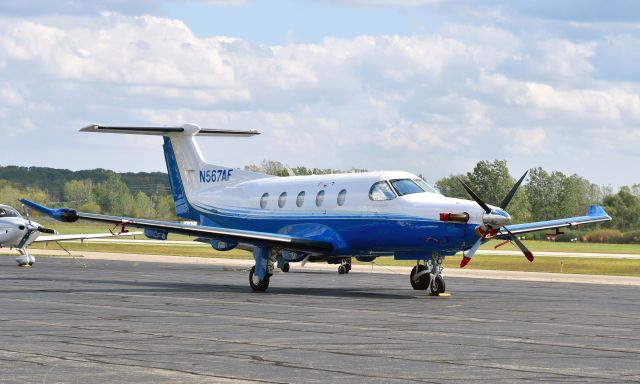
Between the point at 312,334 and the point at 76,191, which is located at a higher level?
the point at 76,191

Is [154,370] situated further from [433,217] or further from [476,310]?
[433,217]

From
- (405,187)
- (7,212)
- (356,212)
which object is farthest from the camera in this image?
(7,212)

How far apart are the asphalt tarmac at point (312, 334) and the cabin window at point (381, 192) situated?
105 inches

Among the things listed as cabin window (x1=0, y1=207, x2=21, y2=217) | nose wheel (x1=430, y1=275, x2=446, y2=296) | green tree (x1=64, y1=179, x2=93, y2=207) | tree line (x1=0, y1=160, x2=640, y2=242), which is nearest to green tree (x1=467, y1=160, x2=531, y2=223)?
tree line (x1=0, y1=160, x2=640, y2=242)

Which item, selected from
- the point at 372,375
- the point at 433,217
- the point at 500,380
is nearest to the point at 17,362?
the point at 372,375

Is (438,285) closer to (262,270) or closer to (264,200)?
(262,270)

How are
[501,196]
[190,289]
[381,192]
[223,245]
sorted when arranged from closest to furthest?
[381,192] → [190,289] → [223,245] → [501,196]

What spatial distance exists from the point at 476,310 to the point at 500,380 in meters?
11.2

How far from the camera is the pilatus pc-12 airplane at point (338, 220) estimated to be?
2770 cm

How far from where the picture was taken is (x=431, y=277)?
2909 centimetres

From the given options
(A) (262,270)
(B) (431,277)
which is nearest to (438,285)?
(B) (431,277)

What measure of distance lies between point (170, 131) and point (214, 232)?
315 inches

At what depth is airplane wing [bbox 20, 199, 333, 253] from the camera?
94.4ft

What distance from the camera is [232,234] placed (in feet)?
97.1
